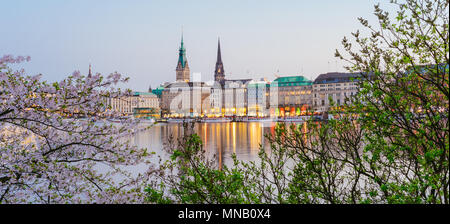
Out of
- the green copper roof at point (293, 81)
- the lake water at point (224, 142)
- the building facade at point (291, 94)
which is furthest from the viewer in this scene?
the green copper roof at point (293, 81)

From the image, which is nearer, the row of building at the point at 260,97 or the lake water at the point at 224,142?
the lake water at the point at 224,142

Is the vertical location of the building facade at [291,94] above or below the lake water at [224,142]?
above

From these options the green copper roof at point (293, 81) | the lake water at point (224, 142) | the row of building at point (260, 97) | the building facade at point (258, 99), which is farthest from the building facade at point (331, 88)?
the lake water at point (224, 142)

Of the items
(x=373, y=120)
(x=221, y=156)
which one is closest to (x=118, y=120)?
(x=373, y=120)

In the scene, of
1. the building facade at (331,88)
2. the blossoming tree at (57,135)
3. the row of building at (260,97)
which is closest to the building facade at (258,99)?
the row of building at (260,97)

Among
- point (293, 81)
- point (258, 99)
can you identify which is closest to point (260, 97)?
point (258, 99)

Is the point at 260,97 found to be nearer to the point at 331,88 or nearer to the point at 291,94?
the point at 291,94

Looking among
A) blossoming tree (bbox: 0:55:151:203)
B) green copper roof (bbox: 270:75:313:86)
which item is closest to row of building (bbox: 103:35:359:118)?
green copper roof (bbox: 270:75:313:86)

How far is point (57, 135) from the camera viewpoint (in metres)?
7.04

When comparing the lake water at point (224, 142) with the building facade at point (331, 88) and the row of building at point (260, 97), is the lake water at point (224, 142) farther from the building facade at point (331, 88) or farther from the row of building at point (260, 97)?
the building facade at point (331, 88)

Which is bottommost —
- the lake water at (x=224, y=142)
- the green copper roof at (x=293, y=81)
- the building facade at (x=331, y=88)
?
the lake water at (x=224, y=142)

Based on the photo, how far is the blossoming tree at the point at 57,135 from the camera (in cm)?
596

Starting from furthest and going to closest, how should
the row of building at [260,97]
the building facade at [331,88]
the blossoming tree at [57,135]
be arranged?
the row of building at [260,97] → the building facade at [331,88] → the blossoming tree at [57,135]
